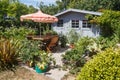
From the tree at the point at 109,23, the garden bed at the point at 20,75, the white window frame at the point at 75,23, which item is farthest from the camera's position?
the white window frame at the point at 75,23

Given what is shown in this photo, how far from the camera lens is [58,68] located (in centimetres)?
1220

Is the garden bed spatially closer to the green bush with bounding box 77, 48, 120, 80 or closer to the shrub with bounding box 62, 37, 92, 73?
the shrub with bounding box 62, 37, 92, 73

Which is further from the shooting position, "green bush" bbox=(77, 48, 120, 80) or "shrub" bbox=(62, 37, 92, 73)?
"shrub" bbox=(62, 37, 92, 73)

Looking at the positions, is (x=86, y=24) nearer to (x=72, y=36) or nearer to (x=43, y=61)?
(x=72, y=36)

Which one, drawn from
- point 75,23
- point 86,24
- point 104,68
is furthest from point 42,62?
point 75,23

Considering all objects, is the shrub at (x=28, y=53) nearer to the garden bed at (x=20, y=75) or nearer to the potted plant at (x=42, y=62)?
the potted plant at (x=42, y=62)

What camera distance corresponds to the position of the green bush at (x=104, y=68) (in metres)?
5.29

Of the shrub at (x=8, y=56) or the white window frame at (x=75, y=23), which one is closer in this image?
the shrub at (x=8, y=56)

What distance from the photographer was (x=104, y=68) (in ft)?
17.6

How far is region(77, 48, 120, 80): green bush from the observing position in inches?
208

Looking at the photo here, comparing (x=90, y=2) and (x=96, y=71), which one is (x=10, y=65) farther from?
(x=90, y=2)

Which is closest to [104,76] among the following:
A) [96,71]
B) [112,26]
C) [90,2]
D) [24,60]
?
[96,71]

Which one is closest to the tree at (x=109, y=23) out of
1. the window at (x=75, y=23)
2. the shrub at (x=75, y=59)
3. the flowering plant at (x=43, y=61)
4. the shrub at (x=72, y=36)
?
the shrub at (x=72, y=36)

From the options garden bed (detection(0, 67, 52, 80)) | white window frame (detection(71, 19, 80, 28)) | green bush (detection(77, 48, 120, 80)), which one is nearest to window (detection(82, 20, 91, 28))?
white window frame (detection(71, 19, 80, 28))
